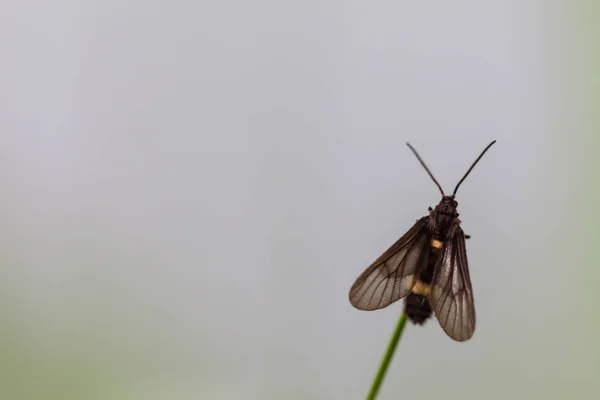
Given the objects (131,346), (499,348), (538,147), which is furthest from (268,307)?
(538,147)

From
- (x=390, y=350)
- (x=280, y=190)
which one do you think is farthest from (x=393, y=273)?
(x=280, y=190)

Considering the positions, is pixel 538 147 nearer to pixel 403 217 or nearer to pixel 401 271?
pixel 403 217

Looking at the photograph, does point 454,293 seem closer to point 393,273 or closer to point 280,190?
point 393,273

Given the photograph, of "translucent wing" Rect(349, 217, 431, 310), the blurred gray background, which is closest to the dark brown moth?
"translucent wing" Rect(349, 217, 431, 310)

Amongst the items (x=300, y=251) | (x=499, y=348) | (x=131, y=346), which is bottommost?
(x=131, y=346)

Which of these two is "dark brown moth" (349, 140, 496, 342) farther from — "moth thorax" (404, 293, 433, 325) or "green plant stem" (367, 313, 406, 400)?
"green plant stem" (367, 313, 406, 400)

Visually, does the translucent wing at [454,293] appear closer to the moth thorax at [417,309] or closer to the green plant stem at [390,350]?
the moth thorax at [417,309]
